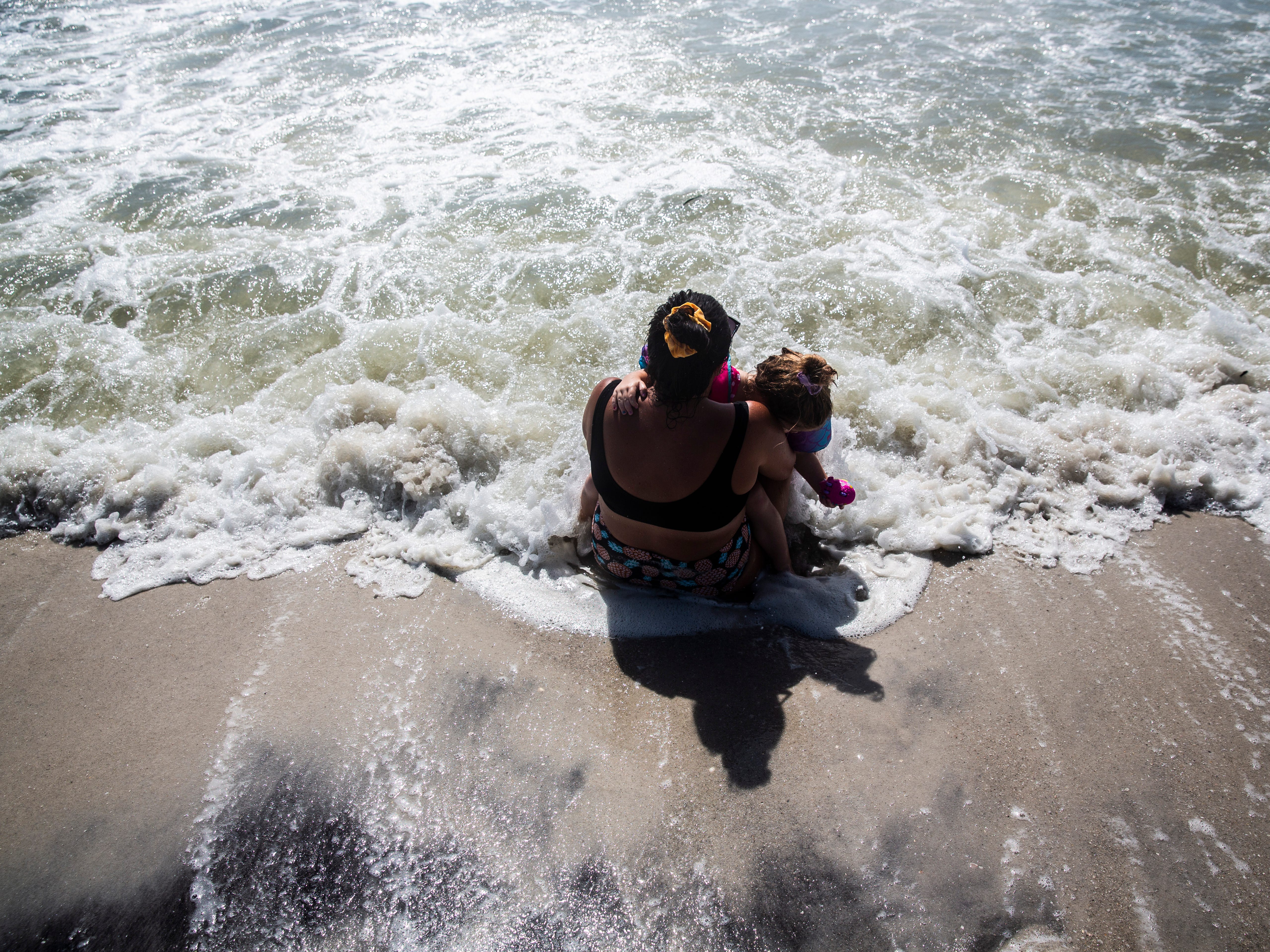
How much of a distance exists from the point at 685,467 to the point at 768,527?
0.67 m

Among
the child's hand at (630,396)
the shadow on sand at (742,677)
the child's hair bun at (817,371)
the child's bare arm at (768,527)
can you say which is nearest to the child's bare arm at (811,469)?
the child's bare arm at (768,527)

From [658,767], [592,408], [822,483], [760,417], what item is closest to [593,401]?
[592,408]

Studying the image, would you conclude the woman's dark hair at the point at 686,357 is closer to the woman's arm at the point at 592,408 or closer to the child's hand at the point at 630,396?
the child's hand at the point at 630,396

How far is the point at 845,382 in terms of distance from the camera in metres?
4.07

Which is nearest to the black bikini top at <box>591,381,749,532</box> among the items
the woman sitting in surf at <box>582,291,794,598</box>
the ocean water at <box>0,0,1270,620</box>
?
the woman sitting in surf at <box>582,291,794,598</box>

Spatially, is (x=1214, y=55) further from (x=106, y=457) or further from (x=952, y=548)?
(x=106, y=457)

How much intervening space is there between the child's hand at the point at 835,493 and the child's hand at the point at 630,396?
3.20 ft

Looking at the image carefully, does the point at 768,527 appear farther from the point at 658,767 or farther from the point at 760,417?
the point at 658,767

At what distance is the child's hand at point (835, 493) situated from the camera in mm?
2934

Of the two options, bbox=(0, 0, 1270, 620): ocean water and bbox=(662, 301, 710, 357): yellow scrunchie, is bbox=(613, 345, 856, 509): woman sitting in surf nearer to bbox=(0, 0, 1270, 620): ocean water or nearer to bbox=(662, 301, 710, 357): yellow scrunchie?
bbox=(662, 301, 710, 357): yellow scrunchie

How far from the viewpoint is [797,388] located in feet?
8.53

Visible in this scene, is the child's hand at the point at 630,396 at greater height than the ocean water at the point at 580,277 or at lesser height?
greater

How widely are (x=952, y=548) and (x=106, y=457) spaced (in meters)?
4.44

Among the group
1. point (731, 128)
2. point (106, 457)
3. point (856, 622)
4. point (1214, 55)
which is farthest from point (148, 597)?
point (1214, 55)
